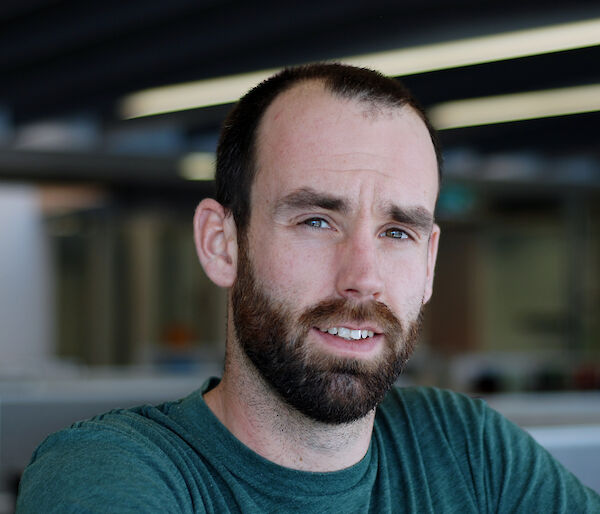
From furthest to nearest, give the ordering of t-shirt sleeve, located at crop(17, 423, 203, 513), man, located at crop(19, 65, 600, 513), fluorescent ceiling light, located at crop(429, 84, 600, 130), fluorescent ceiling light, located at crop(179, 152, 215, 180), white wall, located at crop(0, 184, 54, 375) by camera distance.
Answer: white wall, located at crop(0, 184, 54, 375)
fluorescent ceiling light, located at crop(179, 152, 215, 180)
fluorescent ceiling light, located at crop(429, 84, 600, 130)
man, located at crop(19, 65, 600, 513)
t-shirt sleeve, located at crop(17, 423, 203, 513)

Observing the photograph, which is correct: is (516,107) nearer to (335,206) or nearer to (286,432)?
(335,206)

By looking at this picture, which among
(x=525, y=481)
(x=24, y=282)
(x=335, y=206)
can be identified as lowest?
(x=24, y=282)

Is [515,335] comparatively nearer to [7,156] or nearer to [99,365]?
[99,365]

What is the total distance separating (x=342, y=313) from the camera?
47.2 inches

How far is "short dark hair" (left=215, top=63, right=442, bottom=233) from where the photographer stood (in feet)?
4.33

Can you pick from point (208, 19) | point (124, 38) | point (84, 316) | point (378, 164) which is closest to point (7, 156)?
point (124, 38)

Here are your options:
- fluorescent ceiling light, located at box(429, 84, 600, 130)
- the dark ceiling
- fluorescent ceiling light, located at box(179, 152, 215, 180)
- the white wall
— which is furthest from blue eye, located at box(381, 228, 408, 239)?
the white wall

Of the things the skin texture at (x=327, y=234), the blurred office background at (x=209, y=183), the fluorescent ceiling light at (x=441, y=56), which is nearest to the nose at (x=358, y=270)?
the skin texture at (x=327, y=234)

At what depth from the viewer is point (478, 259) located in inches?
424

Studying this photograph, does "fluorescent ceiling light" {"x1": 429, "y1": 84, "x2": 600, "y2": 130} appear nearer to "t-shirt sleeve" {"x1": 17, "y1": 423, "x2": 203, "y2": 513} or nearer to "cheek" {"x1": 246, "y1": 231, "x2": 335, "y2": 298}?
"cheek" {"x1": 246, "y1": 231, "x2": 335, "y2": 298}

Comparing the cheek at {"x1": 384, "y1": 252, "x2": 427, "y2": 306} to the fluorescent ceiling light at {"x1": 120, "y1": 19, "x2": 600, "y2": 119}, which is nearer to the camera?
the cheek at {"x1": 384, "y1": 252, "x2": 427, "y2": 306}

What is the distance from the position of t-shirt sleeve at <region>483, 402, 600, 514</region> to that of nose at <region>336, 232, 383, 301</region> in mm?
399

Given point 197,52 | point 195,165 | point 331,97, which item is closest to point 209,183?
point 195,165

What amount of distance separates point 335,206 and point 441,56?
274 cm
